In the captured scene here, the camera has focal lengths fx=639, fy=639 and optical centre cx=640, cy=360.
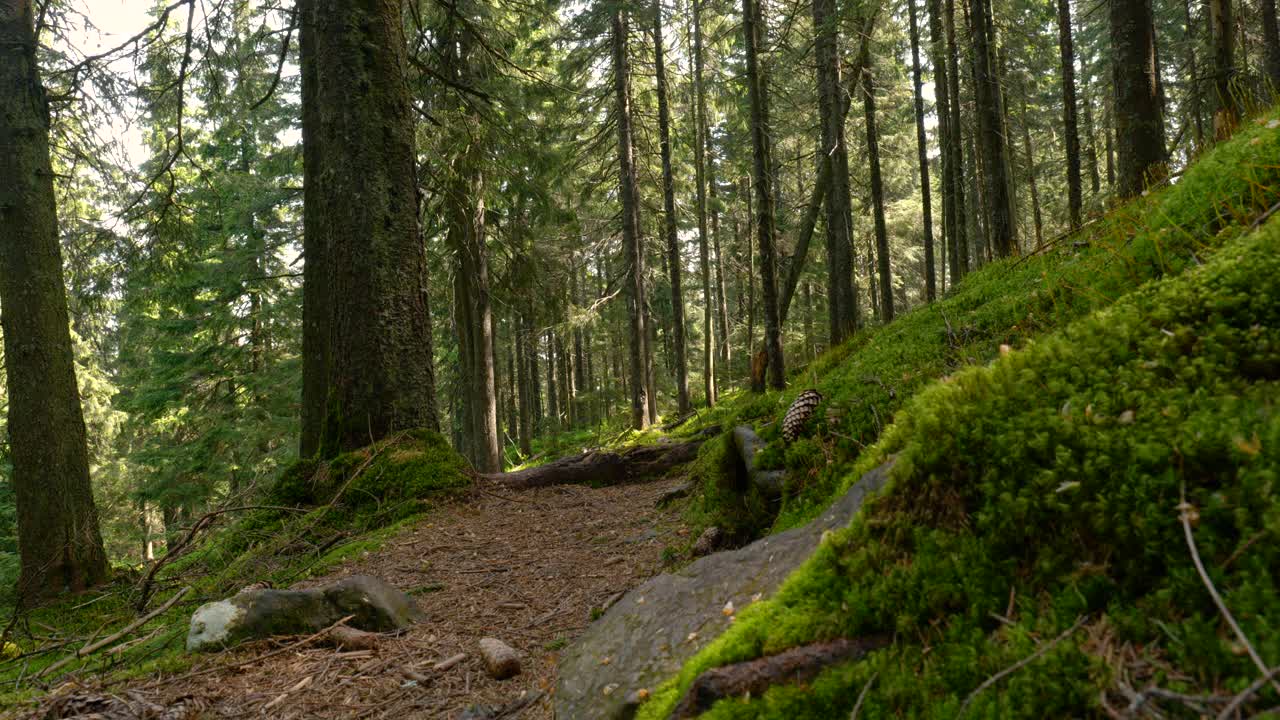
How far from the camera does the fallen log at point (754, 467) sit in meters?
3.75

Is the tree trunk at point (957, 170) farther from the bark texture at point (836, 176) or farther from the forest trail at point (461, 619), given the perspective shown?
the forest trail at point (461, 619)

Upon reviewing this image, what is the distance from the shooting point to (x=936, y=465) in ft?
5.49

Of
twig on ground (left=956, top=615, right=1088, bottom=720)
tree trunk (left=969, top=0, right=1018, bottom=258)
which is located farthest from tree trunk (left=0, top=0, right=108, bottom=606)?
tree trunk (left=969, top=0, right=1018, bottom=258)

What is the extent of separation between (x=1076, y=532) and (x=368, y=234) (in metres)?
6.41

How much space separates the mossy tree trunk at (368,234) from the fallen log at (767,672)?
5.49 m

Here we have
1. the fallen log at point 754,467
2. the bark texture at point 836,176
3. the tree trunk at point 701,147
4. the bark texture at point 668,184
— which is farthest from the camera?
the tree trunk at point 701,147

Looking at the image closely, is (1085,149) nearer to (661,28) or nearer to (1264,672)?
(661,28)

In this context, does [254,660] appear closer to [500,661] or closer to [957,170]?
[500,661]

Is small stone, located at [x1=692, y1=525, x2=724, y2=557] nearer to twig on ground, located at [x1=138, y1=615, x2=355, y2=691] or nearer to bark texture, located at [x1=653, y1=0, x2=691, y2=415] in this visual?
twig on ground, located at [x1=138, y1=615, x2=355, y2=691]

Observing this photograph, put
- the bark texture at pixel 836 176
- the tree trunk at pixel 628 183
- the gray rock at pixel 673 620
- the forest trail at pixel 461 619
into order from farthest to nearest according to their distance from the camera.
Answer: the tree trunk at pixel 628 183, the bark texture at pixel 836 176, the forest trail at pixel 461 619, the gray rock at pixel 673 620

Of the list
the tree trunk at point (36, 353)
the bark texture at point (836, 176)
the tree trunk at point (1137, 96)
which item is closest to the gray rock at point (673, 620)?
the tree trunk at point (1137, 96)

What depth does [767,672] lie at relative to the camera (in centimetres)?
158

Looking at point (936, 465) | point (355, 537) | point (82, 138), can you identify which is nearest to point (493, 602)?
point (355, 537)

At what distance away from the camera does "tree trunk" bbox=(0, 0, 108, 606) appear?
7.19m
